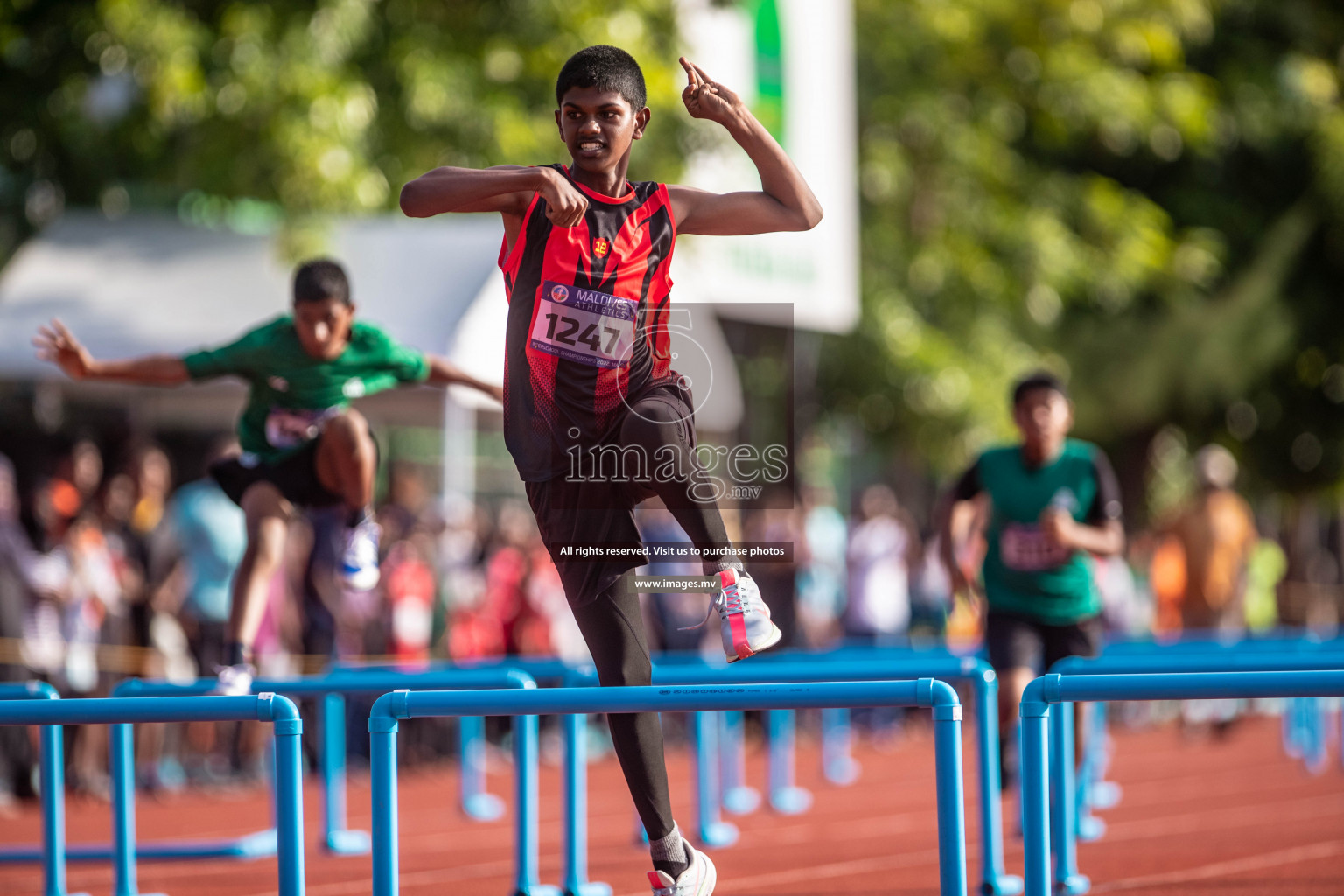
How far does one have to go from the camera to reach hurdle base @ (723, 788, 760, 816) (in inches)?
383

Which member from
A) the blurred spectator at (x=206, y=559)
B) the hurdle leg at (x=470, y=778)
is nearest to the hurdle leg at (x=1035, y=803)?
the hurdle leg at (x=470, y=778)

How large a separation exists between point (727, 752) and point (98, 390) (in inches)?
290

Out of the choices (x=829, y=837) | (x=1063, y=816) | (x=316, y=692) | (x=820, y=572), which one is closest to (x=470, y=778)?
(x=829, y=837)

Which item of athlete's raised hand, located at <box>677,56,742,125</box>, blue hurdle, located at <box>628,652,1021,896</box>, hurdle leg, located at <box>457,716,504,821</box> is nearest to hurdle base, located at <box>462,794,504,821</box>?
hurdle leg, located at <box>457,716,504,821</box>

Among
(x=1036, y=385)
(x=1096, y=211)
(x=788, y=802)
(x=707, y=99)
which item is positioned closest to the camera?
(x=707, y=99)

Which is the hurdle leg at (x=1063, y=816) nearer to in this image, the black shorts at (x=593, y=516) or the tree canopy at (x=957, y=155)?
the black shorts at (x=593, y=516)

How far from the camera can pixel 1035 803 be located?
416 centimetres

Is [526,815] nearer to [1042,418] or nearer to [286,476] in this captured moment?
[286,476]

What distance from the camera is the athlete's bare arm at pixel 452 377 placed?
622 cm

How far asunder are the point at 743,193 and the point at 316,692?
264cm

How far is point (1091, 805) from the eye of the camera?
32.1 feet

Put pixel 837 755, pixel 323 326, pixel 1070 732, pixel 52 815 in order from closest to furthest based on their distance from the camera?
1. pixel 1070 732
2. pixel 52 815
3. pixel 323 326
4. pixel 837 755

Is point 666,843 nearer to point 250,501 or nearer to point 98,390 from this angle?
point 250,501

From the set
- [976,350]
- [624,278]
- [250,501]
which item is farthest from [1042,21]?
[624,278]
